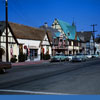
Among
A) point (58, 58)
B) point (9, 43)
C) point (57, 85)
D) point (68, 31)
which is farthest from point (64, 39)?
point (57, 85)

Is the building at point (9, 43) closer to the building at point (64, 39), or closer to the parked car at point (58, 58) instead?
the parked car at point (58, 58)

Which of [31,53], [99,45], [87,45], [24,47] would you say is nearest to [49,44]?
[31,53]

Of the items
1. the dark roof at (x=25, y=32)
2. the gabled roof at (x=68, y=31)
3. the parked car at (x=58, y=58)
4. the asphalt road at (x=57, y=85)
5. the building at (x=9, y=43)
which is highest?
the gabled roof at (x=68, y=31)

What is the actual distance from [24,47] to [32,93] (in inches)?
1116

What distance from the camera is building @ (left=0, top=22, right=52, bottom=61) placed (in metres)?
34.6

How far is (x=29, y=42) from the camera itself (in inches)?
1521

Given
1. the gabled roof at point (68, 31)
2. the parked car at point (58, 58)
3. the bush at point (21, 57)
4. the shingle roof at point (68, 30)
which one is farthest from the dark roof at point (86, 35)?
the bush at point (21, 57)

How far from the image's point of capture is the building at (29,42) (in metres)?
34.6

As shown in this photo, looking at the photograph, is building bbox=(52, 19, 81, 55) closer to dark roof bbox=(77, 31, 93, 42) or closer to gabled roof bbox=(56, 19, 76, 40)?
gabled roof bbox=(56, 19, 76, 40)

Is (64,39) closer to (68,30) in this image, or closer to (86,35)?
(68,30)

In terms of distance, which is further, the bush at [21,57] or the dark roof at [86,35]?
the dark roof at [86,35]

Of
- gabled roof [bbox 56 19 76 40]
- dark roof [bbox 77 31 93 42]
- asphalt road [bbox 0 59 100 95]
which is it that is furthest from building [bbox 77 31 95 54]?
asphalt road [bbox 0 59 100 95]

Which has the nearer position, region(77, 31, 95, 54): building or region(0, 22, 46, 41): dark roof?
Answer: region(0, 22, 46, 41): dark roof

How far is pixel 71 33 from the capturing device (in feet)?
208
